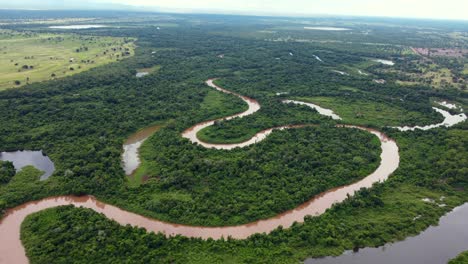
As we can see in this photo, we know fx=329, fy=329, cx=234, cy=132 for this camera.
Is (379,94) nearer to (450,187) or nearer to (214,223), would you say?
(450,187)

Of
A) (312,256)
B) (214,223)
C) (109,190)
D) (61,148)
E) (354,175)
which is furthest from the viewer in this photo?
(61,148)

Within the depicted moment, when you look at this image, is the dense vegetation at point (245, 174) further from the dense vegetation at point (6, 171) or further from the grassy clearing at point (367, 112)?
the dense vegetation at point (6, 171)

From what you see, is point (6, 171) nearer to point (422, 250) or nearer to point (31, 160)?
point (31, 160)

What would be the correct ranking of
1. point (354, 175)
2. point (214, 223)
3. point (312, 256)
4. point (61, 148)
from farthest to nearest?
point (61, 148) → point (354, 175) → point (214, 223) → point (312, 256)

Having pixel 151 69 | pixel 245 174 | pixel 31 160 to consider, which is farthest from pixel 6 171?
pixel 151 69

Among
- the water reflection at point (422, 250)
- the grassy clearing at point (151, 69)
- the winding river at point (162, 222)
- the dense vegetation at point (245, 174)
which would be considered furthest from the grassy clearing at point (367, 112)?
the grassy clearing at point (151, 69)

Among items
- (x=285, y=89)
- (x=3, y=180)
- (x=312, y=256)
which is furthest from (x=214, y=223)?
(x=285, y=89)

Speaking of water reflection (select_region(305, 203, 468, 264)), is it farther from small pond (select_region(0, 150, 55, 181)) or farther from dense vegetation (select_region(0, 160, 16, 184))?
dense vegetation (select_region(0, 160, 16, 184))
